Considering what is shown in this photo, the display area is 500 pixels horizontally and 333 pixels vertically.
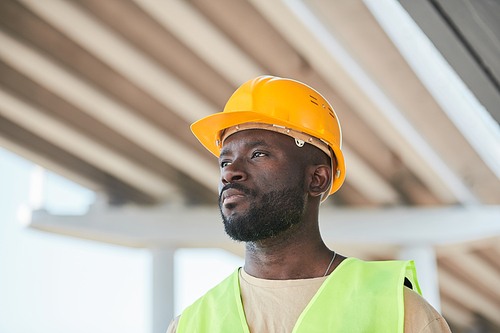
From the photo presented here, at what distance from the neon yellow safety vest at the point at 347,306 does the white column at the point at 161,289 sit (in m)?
9.63

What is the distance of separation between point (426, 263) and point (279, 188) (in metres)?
10.8

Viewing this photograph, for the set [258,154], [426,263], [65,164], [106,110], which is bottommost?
[258,154]

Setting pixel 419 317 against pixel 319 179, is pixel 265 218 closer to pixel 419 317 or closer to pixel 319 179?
pixel 319 179

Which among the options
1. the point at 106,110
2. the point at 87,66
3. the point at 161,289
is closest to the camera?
the point at 87,66

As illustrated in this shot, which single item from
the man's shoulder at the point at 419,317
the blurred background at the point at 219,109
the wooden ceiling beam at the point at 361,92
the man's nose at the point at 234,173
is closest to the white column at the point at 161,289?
the blurred background at the point at 219,109

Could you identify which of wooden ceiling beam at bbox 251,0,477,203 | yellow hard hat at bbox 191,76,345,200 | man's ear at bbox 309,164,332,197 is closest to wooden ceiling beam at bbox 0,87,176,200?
wooden ceiling beam at bbox 251,0,477,203

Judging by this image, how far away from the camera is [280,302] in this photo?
2.55 m

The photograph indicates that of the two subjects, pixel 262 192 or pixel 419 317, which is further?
pixel 262 192

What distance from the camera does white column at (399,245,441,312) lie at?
40.1 feet

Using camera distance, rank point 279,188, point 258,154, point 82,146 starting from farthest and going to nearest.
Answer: point 82,146, point 258,154, point 279,188

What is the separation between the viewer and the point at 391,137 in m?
9.27

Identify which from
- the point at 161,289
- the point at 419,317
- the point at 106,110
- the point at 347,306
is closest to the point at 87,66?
the point at 106,110

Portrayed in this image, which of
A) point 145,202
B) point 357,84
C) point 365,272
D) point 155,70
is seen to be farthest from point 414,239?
point 365,272

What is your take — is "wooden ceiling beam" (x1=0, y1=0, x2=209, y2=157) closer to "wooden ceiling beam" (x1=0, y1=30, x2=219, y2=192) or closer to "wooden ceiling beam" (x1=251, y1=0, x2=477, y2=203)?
"wooden ceiling beam" (x1=0, y1=30, x2=219, y2=192)
